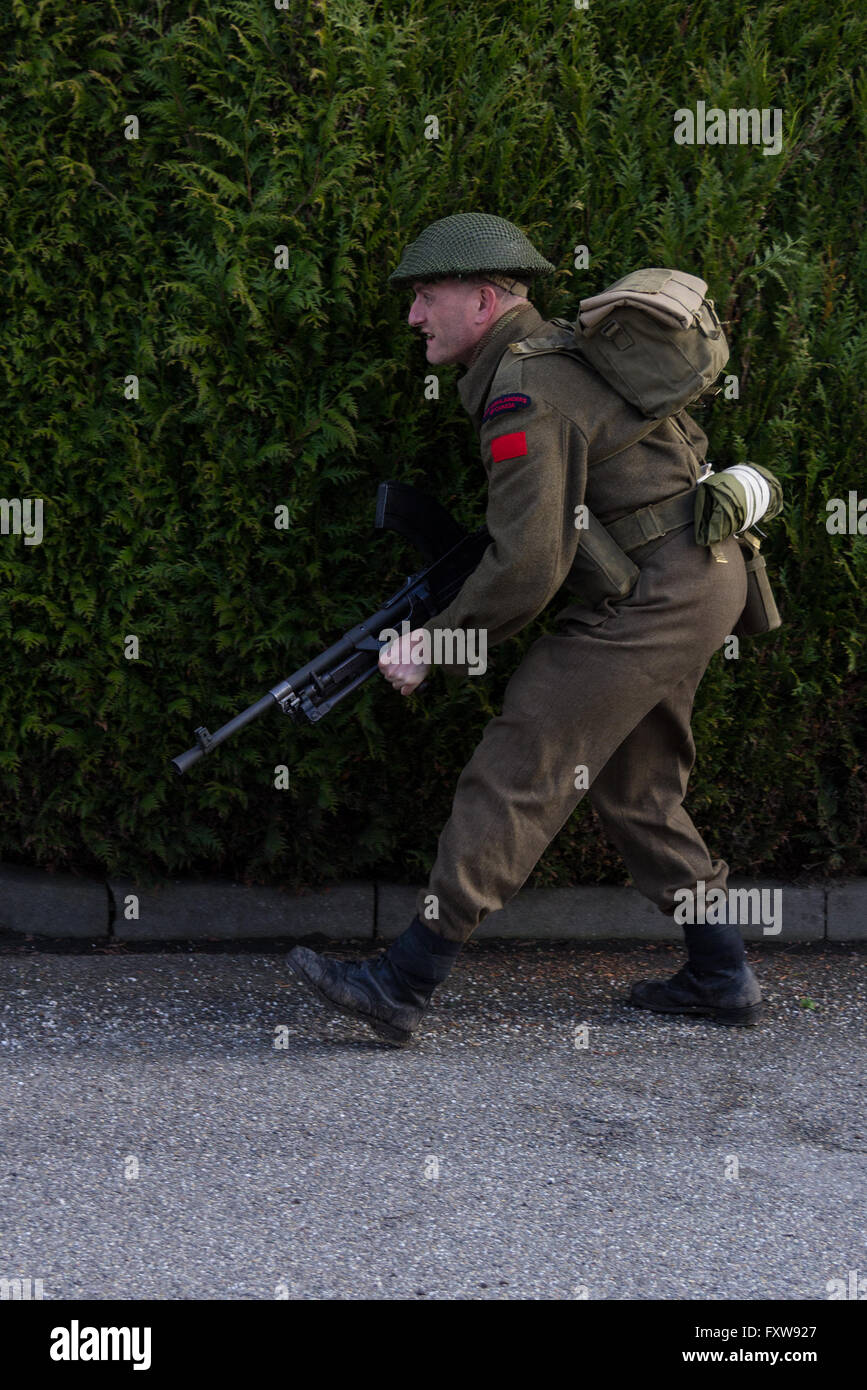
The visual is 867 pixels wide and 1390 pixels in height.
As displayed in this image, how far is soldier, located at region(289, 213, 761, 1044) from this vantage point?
356 centimetres

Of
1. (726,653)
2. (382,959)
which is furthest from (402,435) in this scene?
(382,959)

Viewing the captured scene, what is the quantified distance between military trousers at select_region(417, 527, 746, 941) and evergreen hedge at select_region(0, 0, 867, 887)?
2.04 feet

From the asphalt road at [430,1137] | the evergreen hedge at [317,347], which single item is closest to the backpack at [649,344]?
the evergreen hedge at [317,347]

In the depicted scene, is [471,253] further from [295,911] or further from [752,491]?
[295,911]

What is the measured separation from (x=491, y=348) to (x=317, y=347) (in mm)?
584

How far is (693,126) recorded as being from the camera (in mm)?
4289

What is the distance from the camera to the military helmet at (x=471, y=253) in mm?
3664

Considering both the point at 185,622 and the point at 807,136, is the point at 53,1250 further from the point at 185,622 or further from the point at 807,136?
the point at 807,136

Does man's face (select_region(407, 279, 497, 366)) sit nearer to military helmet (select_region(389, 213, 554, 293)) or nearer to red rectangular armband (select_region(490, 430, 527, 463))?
military helmet (select_region(389, 213, 554, 293))

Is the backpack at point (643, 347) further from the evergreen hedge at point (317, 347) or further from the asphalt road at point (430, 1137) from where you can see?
the asphalt road at point (430, 1137)

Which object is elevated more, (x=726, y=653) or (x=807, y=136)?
(x=807, y=136)

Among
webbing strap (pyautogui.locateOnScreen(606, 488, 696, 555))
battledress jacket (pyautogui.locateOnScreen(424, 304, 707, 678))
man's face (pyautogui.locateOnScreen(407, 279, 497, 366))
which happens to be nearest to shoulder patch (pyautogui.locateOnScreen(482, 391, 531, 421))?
battledress jacket (pyautogui.locateOnScreen(424, 304, 707, 678))

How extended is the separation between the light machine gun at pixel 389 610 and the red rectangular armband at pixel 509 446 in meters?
0.40

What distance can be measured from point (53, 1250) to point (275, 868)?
178 centimetres
